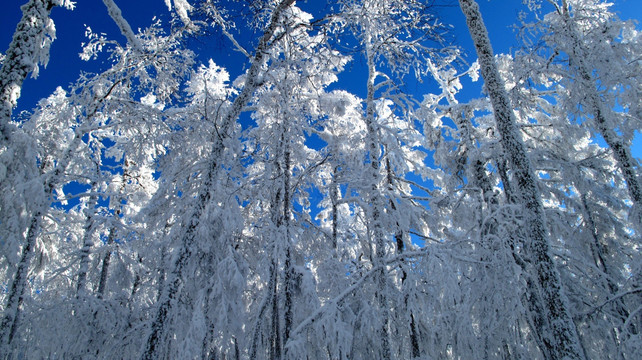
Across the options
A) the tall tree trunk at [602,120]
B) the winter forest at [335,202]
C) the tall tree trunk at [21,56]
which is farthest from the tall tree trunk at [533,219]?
the tall tree trunk at [21,56]

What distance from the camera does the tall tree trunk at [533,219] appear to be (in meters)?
3.78

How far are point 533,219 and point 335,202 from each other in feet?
18.4

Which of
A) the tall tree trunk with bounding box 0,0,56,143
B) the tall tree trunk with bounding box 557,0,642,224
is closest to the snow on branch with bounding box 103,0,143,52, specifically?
the tall tree trunk with bounding box 0,0,56,143

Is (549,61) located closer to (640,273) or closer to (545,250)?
(640,273)

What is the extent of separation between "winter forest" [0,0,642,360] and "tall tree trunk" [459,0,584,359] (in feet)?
0.07

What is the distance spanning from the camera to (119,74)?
31.7ft

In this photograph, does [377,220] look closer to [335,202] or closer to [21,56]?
[335,202]

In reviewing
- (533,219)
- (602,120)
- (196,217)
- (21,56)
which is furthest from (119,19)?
(602,120)

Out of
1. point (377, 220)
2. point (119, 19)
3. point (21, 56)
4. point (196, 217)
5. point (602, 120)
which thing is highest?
point (119, 19)

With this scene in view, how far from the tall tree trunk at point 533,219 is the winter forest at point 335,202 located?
0.02m

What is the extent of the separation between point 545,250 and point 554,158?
22.8 ft

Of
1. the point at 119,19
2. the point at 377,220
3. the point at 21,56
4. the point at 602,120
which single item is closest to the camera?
the point at 21,56

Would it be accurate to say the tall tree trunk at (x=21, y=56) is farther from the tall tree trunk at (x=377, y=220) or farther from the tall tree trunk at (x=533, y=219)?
the tall tree trunk at (x=533, y=219)

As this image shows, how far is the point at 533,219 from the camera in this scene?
14.0 ft
